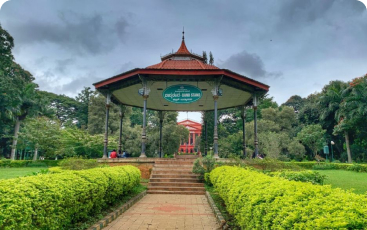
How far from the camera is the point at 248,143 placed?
2934 cm

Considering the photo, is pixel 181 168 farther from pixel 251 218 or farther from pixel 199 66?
pixel 251 218

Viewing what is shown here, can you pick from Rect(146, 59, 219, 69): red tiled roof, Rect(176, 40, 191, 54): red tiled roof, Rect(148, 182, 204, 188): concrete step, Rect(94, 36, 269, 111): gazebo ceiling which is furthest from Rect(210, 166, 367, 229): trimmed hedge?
Rect(176, 40, 191, 54): red tiled roof

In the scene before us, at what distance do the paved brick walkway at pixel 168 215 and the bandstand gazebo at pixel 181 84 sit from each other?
471cm

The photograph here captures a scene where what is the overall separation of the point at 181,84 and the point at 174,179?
15.5 ft

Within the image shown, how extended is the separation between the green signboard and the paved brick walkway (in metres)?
5.43

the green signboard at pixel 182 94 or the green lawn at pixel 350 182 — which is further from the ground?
the green signboard at pixel 182 94

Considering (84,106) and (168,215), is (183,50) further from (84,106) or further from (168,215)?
(84,106)

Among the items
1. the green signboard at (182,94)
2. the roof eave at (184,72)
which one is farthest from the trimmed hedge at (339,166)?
the green signboard at (182,94)

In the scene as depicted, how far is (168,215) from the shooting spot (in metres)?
6.30

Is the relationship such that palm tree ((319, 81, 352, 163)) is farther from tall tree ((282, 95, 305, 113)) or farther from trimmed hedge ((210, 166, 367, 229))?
trimmed hedge ((210, 166, 367, 229))

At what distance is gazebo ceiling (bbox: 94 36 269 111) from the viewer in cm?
1273

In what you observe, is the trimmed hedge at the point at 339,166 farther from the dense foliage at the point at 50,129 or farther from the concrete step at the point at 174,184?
the dense foliage at the point at 50,129

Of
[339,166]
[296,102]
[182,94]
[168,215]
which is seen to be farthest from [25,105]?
[296,102]

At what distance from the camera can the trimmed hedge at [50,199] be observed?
2.77 meters
